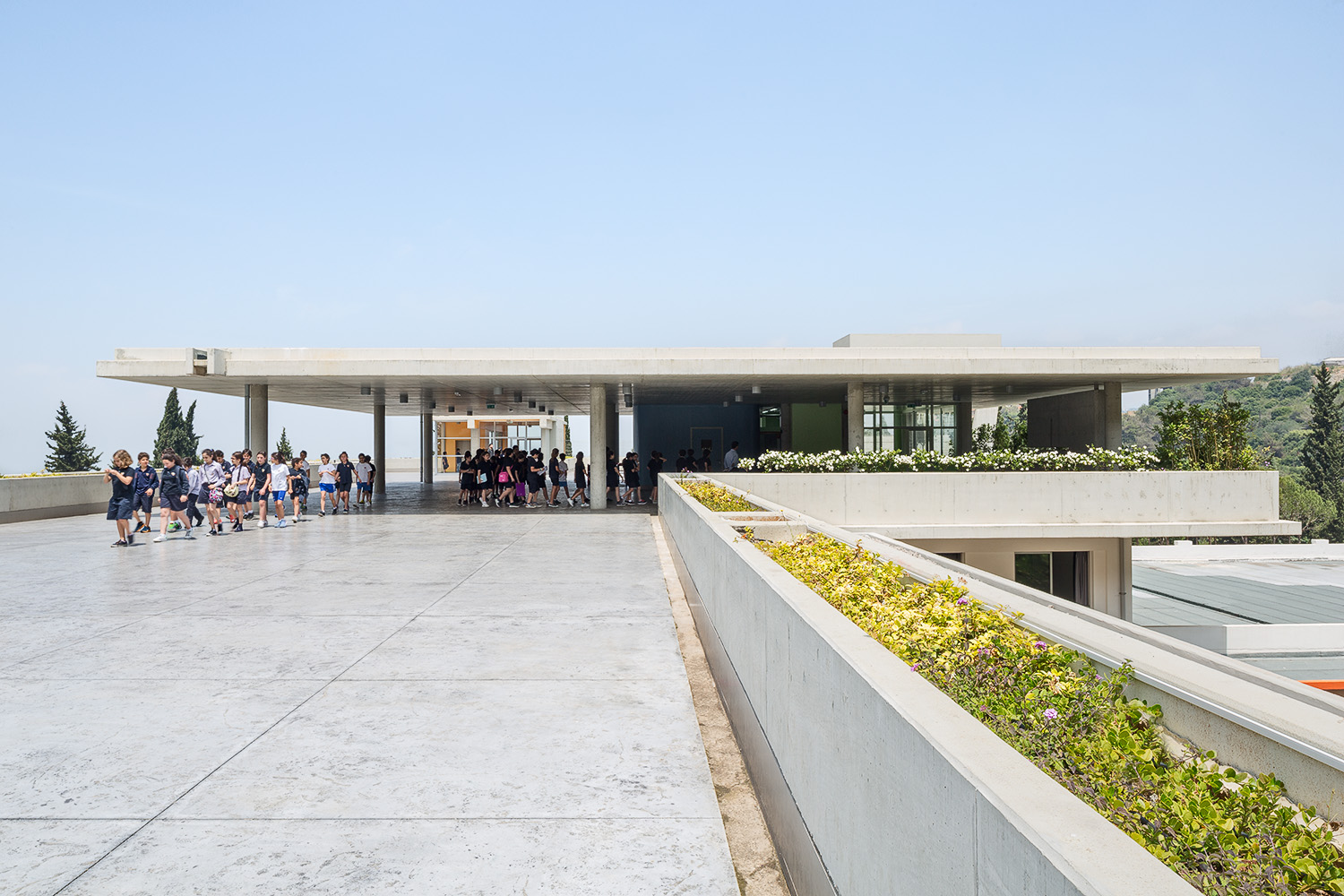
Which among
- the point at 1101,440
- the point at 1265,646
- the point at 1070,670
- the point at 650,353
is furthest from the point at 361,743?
the point at 1265,646

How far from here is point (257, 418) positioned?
77.9 feet

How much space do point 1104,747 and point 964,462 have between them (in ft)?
57.7

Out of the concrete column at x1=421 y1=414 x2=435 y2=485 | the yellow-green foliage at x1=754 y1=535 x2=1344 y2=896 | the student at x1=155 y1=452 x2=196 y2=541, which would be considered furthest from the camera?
the concrete column at x1=421 y1=414 x2=435 y2=485

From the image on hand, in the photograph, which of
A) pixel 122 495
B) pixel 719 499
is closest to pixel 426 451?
pixel 122 495

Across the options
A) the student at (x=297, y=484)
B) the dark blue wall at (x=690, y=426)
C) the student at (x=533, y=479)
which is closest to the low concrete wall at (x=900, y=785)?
the student at (x=297, y=484)

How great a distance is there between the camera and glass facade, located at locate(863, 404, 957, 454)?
32594mm

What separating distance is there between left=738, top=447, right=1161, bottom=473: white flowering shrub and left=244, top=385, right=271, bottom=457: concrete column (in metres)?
14.3

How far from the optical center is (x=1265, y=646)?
23953 millimetres

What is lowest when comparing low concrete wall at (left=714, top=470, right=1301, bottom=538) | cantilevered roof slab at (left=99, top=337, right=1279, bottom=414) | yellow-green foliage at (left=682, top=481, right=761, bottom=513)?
low concrete wall at (left=714, top=470, right=1301, bottom=538)

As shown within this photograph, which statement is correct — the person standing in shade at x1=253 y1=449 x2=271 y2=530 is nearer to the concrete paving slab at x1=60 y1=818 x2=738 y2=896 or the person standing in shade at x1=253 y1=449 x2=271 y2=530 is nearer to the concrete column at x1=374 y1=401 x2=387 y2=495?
the concrete column at x1=374 y1=401 x2=387 y2=495

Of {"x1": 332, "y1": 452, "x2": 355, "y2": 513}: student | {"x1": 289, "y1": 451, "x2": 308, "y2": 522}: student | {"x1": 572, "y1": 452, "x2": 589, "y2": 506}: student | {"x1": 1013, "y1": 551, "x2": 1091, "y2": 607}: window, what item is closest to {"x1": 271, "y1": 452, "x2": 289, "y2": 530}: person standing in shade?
{"x1": 289, "y1": 451, "x2": 308, "y2": 522}: student

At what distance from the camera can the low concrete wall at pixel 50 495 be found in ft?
67.2

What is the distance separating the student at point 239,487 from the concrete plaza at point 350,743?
7.29 meters

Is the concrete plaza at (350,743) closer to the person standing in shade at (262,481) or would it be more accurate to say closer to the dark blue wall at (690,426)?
the person standing in shade at (262,481)
